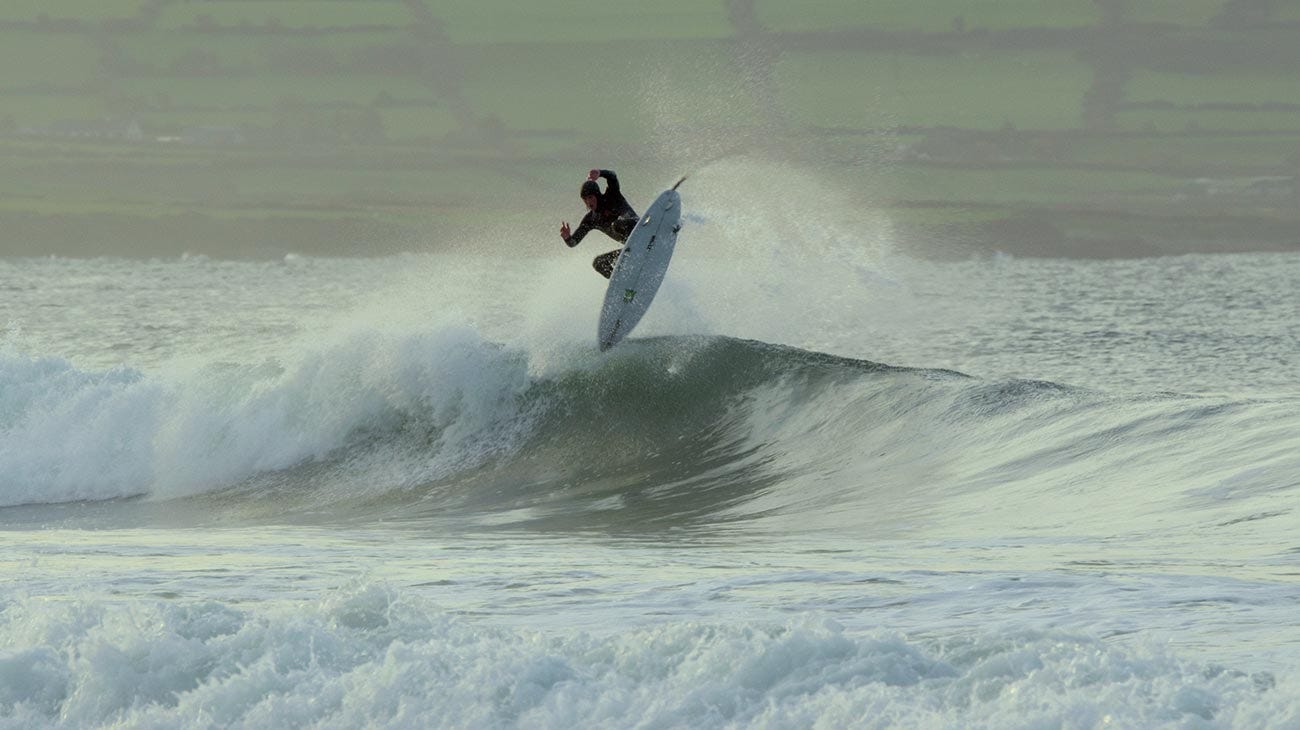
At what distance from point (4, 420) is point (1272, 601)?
15439mm

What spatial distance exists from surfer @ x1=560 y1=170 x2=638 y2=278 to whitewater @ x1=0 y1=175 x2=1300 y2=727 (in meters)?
0.80

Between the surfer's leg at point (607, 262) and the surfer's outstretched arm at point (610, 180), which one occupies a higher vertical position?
the surfer's outstretched arm at point (610, 180)

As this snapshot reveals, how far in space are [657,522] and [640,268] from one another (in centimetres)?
425

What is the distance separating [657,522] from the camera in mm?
11391

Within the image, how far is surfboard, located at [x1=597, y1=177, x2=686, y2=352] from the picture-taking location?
14.5 m

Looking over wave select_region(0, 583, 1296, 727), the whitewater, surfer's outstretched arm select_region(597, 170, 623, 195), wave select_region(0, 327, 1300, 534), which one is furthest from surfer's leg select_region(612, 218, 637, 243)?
wave select_region(0, 583, 1296, 727)

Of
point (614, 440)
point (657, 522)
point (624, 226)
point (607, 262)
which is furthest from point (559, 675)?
point (607, 262)

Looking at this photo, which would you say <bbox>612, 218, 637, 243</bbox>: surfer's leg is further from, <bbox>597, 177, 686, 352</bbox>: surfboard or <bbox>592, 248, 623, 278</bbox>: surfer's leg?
<bbox>592, 248, 623, 278</bbox>: surfer's leg

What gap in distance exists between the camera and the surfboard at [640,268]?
14.5 m

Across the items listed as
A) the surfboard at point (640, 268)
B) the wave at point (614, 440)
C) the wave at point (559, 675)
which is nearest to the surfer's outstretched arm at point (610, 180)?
the surfboard at point (640, 268)

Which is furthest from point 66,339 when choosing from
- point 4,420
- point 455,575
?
point 455,575

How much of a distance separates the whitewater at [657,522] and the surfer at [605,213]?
2.63 feet

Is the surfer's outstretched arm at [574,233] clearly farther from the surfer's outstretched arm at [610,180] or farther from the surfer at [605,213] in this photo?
the surfer's outstretched arm at [610,180]

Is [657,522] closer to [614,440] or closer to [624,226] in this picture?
[614,440]
